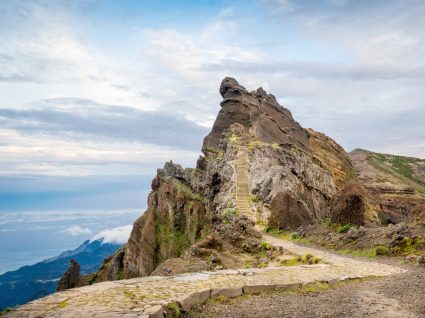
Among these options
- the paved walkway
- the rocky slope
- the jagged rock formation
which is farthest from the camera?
the jagged rock formation

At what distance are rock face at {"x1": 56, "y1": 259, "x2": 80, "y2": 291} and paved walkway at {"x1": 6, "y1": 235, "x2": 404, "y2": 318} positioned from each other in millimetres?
56775

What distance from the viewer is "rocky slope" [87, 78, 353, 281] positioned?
3970 cm

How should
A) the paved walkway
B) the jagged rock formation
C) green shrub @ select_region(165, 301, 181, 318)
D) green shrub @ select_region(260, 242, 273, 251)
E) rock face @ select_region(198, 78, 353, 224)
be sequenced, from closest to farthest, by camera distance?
the paved walkway
green shrub @ select_region(165, 301, 181, 318)
green shrub @ select_region(260, 242, 273, 251)
rock face @ select_region(198, 78, 353, 224)
the jagged rock formation

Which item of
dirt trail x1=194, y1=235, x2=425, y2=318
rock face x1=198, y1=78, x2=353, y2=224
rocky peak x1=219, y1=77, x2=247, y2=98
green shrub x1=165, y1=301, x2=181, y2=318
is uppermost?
rocky peak x1=219, y1=77, x2=247, y2=98

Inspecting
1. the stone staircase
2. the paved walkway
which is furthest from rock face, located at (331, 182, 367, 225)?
the paved walkway

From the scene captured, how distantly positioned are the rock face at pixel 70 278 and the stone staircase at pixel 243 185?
35.2 metres

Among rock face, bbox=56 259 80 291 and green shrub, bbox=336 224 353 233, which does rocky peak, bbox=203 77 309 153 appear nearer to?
rock face, bbox=56 259 80 291

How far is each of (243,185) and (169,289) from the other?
113 ft

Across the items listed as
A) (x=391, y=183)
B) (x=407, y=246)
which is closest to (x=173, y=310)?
(x=407, y=246)

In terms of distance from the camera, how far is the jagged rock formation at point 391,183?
7181cm

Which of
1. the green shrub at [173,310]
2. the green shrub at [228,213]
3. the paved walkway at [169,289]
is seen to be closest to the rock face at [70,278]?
the green shrub at [228,213]

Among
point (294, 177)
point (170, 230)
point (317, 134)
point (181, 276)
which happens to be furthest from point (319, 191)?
point (181, 276)

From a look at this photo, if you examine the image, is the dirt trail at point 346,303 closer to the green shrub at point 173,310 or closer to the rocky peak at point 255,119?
the green shrub at point 173,310

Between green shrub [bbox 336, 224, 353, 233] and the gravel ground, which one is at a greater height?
green shrub [bbox 336, 224, 353, 233]
